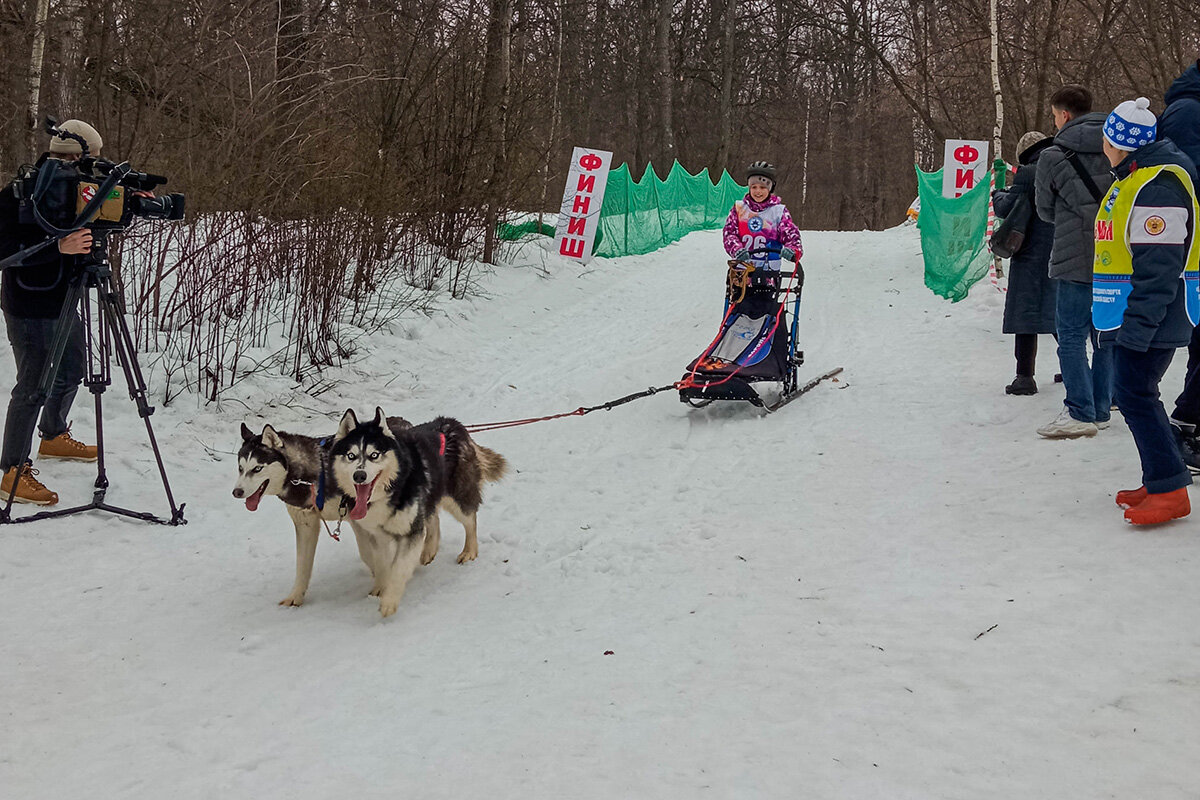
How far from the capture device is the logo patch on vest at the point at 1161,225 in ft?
13.3

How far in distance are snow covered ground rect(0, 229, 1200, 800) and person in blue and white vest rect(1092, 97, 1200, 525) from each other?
1.12 feet

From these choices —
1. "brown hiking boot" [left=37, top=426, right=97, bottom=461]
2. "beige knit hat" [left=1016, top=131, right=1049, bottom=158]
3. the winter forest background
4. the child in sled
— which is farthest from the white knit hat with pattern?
the winter forest background

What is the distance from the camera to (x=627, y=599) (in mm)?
4152

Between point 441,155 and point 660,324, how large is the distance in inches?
142

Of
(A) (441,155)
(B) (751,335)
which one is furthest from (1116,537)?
(A) (441,155)

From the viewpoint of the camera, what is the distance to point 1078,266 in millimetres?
5695

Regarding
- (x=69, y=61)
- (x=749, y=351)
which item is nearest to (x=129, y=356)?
(x=749, y=351)

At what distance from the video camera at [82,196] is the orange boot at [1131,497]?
200 inches

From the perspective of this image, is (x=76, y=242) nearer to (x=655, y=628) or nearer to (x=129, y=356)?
(x=129, y=356)

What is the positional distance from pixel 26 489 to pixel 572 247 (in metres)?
11.2

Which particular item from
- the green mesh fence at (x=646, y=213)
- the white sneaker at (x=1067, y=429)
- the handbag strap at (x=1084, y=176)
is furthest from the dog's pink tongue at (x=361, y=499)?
the green mesh fence at (x=646, y=213)

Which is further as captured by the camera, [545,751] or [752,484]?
[752,484]

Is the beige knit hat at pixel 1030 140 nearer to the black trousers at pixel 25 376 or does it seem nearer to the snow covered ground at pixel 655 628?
the snow covered ground at pixel 655 628

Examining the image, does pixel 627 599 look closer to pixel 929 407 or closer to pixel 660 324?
pixel 929 407
